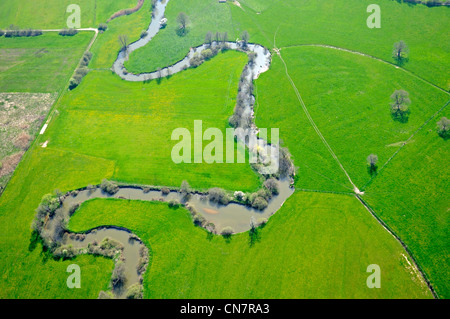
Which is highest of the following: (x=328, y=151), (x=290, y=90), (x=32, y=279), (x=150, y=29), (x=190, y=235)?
(x=150, y=29)

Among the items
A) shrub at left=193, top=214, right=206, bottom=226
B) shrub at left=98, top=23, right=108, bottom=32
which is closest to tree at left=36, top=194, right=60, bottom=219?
shrub at left=193, top=214, right=206, bottom=226

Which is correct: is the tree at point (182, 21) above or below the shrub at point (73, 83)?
above

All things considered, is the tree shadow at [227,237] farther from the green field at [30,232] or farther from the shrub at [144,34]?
the shrub at [144,34]

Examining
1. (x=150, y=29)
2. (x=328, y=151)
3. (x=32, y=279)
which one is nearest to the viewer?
(x=32, y=279)

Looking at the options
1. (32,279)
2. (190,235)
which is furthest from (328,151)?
(32,279)

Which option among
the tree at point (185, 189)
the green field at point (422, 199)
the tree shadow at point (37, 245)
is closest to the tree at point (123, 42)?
the tree at point (185, 189)

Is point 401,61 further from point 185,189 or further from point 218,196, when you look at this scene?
point 185,189

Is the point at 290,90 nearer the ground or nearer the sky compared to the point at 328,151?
nearer the sky
